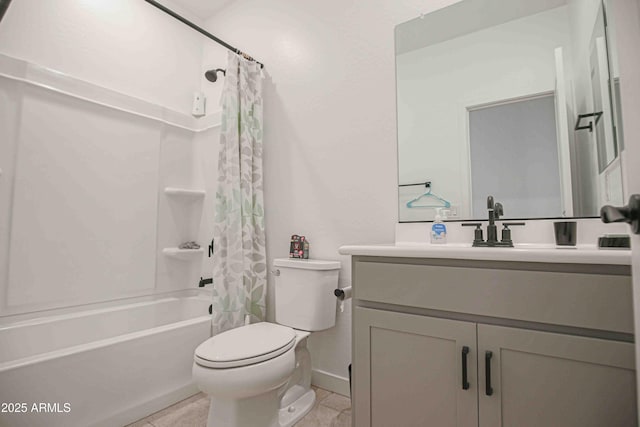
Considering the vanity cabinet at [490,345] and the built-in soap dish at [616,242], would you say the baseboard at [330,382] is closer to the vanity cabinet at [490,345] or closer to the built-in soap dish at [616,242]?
the vanity cabinet at [490,345]

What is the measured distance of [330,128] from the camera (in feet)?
6.02

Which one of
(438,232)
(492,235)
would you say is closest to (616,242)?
(492,235)

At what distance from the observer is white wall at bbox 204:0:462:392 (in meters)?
1.64

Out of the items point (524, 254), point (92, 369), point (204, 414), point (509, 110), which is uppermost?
point (509, 110)

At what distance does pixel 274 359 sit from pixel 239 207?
95 cm

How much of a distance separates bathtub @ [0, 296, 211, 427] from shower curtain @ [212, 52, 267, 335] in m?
0.21

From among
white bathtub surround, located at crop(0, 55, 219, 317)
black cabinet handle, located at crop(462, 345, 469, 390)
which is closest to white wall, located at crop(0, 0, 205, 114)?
white bathtub surround, located at crop(0, 55, 219, 317)

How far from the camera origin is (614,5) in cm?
42

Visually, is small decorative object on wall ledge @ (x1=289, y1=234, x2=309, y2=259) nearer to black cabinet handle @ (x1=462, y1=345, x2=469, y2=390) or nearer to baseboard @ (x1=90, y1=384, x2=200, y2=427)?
baseboard @ (x1=90, y1=384, x2=200, y2=427)

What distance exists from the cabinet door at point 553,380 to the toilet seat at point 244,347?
0.77 m

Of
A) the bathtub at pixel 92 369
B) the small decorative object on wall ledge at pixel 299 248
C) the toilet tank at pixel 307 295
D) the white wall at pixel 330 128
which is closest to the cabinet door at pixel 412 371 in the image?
the toilet tank at pixel 307 295

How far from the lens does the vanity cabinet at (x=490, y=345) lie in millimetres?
742

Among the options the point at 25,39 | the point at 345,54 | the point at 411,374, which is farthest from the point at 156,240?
the point at 411,374

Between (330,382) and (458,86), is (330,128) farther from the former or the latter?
(330,382)
